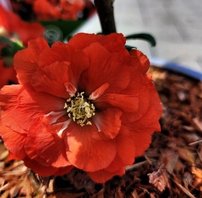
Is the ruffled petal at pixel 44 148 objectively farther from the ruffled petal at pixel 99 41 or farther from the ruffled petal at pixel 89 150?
the ruffled petal at pixel 99 41

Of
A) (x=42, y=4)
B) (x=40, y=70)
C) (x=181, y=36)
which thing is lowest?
(x=181, y=36)

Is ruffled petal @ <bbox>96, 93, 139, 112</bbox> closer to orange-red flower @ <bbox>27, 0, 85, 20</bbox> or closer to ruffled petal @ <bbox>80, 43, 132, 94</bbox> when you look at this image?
ruffled petal @ <bbox>80, 43, 132, 94</bbox>

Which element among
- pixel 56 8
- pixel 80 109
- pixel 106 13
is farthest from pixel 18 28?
pixel 80 109

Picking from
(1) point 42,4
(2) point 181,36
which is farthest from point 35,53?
(2) point 181,36

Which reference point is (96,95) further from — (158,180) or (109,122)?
(158,180)

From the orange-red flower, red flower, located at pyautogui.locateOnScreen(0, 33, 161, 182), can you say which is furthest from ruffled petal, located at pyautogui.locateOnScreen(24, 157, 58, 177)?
the orange-red flower

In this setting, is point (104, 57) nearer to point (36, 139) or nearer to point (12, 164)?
point (36, 139)

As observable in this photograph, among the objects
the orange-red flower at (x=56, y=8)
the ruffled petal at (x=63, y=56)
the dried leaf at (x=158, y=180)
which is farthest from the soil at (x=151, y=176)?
the orange-red flower at (x=56, y=8)
